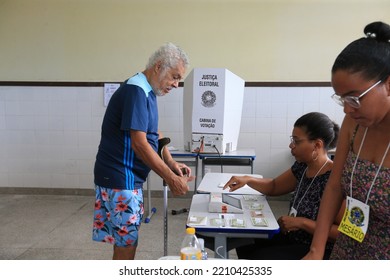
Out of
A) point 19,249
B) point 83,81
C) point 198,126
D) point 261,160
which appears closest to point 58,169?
point 83,81

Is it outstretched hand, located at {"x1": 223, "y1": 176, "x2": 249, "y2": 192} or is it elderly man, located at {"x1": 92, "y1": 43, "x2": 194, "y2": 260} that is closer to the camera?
elderly man, located at {"x1": 92, "y1": 43, "x2": 194, "y2": 260}

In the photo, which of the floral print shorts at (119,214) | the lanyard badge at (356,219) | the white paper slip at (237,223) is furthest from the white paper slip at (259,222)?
the floral print shorts at (119,214)

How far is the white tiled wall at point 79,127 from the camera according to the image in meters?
4.20

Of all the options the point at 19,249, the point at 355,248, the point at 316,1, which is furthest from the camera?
the point at 316,1

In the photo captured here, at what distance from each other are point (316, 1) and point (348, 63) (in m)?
3.59

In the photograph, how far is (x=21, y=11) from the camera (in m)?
4.25

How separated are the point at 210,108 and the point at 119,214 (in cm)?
176

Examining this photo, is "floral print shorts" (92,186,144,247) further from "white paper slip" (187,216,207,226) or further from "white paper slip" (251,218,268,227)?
"white paper slip" (251,218,268,227)

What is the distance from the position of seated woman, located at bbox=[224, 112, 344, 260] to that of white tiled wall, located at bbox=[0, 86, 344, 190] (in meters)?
2.54

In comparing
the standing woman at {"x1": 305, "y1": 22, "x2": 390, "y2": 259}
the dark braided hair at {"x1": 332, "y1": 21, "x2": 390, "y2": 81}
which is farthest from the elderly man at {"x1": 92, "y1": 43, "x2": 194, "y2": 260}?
the dark braided hair at {"x1": 332, "y1": 21, "x2": 390, "y2": 81}

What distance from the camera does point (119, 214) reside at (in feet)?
5.36

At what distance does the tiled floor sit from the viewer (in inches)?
105

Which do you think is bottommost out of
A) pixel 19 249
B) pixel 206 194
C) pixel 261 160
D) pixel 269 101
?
pixel 19 249
